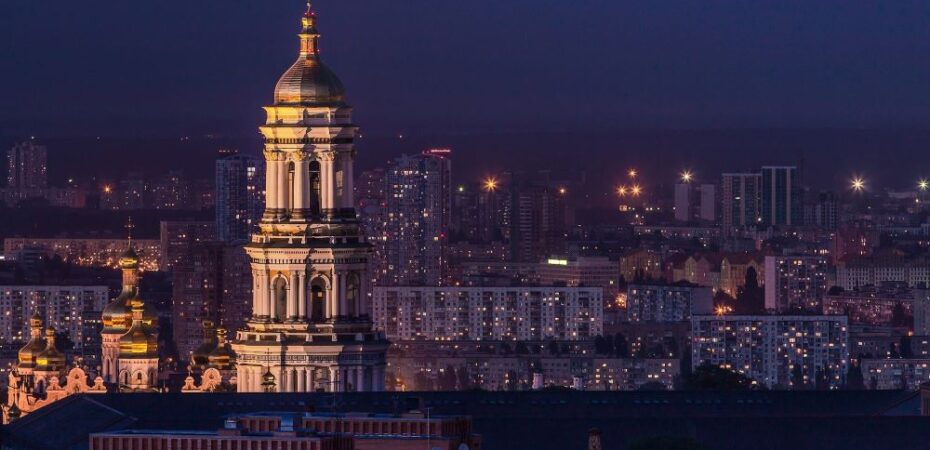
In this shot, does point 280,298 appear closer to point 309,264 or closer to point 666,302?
point 309,264

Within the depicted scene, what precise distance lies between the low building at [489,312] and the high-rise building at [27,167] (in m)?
9.10

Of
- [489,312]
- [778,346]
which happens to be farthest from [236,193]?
[778,346]

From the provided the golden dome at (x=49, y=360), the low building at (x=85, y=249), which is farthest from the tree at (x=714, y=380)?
the low building at (x=85, y=249)

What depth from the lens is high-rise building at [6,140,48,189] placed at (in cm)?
10950

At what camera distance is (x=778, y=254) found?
462 feet

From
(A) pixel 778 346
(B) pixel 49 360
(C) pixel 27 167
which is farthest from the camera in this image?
(C) pixel 27 167

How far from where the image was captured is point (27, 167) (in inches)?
4547

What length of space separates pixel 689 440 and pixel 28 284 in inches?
2810

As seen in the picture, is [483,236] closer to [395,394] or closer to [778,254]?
[778,254]

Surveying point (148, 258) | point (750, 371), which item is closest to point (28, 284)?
point (148, 258)

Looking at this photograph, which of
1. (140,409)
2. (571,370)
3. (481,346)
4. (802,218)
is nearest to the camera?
(140,409)

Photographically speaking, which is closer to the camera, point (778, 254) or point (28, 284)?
point (28, 284)

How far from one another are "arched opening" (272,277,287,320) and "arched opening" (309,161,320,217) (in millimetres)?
908

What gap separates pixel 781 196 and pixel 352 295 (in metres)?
106
